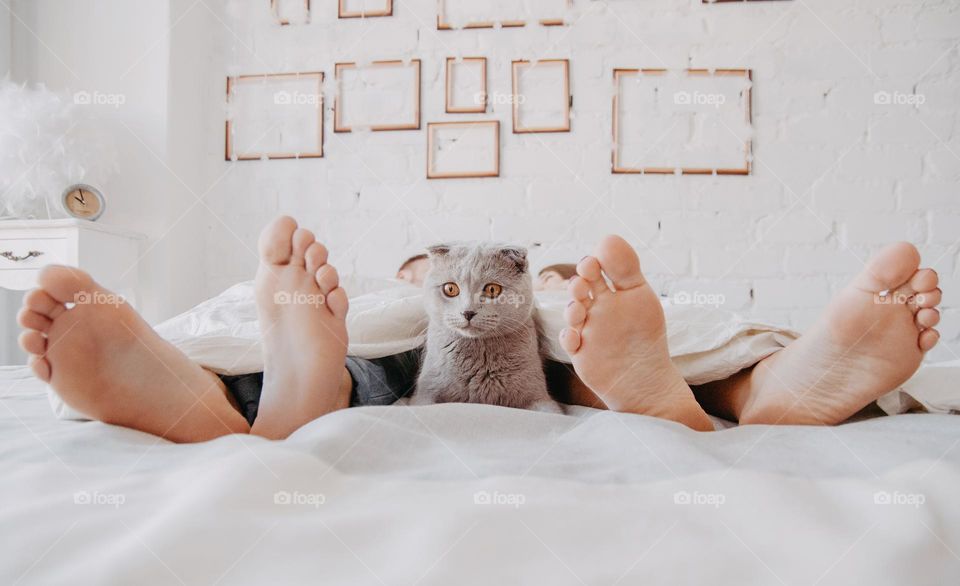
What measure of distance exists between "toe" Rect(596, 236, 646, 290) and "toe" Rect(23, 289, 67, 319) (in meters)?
0.60

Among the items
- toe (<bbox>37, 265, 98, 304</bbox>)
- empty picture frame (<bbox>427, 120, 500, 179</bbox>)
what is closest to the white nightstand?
empty picture frame (<bbox>427, 120, 500, 179</bbox>)

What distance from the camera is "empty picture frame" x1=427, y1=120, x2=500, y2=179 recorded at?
2.14m

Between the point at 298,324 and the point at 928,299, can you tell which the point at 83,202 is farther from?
the point at 928,299

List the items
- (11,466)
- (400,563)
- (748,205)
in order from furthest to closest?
(748,205), (11,466), (400,563)

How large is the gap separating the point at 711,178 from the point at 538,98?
2.15ft

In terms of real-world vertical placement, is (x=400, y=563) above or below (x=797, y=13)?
below

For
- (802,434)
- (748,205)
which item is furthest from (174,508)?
(748,205)

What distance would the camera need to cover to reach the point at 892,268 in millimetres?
684

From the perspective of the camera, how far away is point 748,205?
2.07m

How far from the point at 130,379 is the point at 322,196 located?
1587 mm

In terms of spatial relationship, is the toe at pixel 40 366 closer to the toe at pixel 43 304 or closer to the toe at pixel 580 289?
the toe at pixel 43 304

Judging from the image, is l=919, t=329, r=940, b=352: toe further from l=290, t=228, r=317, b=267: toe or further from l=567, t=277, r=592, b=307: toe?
l=290, t=228, r=317, b=267: toe

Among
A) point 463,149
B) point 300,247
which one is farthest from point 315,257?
point 463,149

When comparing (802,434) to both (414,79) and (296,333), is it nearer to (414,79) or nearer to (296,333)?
(296,333)
